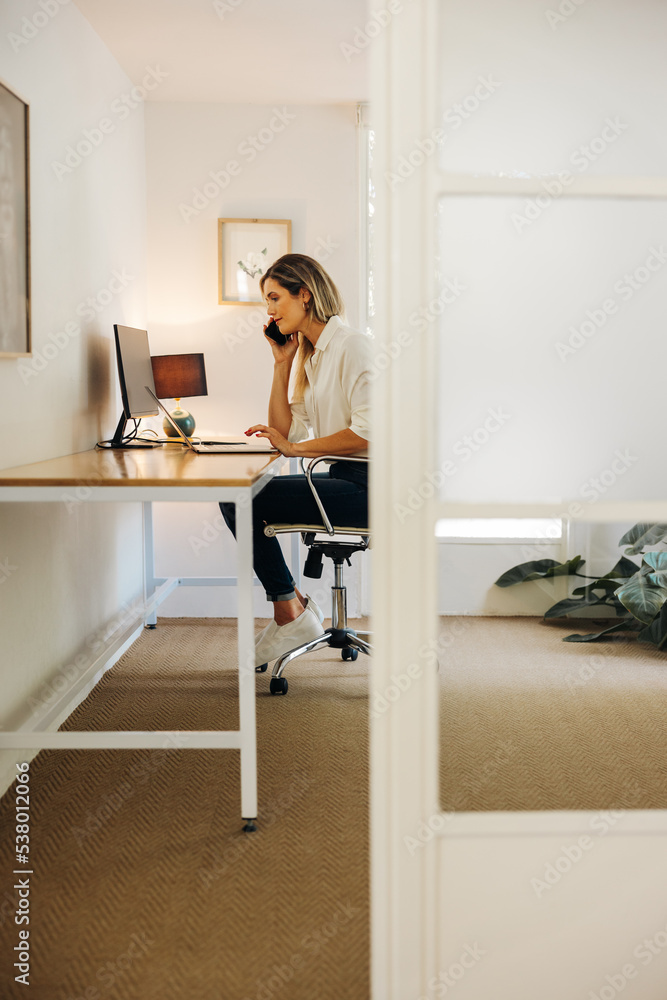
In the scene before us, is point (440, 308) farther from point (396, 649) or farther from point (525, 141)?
point (396, 649)

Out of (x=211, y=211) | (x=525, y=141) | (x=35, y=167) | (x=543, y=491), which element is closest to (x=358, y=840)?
(x=543, y=491)

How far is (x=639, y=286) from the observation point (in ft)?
3.94

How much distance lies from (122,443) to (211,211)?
143 cm

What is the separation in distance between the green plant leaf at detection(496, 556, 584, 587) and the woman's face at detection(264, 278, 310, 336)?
1.94 m

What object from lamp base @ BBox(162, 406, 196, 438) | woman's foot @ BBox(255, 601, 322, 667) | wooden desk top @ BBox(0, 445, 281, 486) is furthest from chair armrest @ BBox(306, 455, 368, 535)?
lamp base @ BBox(162, 406, 196, 438)

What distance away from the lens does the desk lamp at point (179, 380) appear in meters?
3.56

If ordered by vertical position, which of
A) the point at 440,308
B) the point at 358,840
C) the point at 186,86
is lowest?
the point at 358,840

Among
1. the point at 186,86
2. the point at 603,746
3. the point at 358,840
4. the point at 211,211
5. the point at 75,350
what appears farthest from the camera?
the point at 211,211

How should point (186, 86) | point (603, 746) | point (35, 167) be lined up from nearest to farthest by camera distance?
point (603, 746), point (35, 167), point (186, 86)
